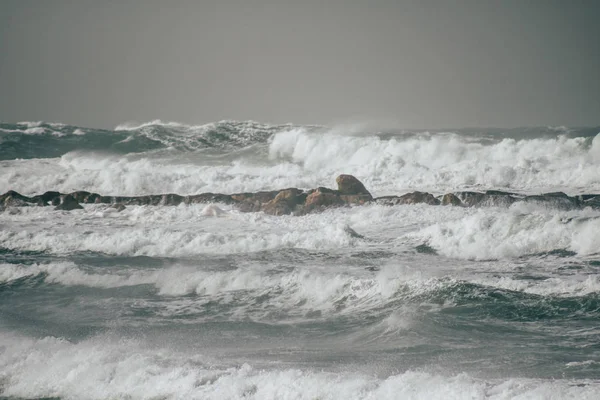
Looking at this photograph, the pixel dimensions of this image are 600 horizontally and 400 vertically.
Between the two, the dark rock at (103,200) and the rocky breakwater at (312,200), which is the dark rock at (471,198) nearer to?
the rocky breakwater at (312,200)

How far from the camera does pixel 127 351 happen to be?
35.4 ft

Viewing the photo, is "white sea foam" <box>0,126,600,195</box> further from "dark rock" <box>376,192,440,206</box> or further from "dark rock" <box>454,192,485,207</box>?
"dark rock" <box>454,192,485,207</box>

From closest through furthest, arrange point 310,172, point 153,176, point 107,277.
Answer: point 107,277 < point 153,176 < point 310,172

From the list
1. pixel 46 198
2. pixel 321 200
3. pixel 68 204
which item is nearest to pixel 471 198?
pixel 321 200

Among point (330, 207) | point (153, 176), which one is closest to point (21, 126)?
point (153, 176)

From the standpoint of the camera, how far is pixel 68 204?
27.5 m

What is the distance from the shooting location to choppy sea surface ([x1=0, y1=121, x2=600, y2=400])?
9234 millimetres

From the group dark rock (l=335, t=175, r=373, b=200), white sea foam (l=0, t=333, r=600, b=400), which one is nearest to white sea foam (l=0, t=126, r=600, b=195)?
dark rock (l=335, t=175, r=373, b=200)

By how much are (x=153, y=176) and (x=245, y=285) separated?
1969cm

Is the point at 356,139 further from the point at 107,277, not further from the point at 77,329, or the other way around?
the point at 77,329

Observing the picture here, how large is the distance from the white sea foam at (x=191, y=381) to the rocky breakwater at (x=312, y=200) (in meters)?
13.7

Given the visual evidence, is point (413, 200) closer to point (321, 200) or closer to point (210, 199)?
point (321, 200)

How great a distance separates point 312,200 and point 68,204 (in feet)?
35.3

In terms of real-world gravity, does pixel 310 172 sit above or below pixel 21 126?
below
